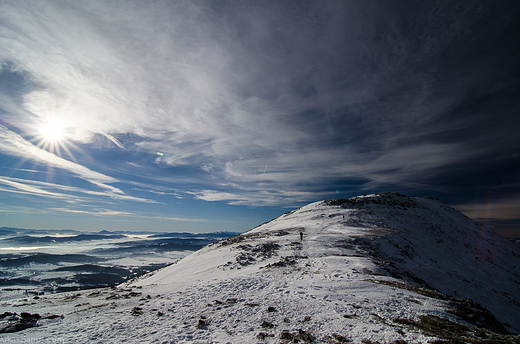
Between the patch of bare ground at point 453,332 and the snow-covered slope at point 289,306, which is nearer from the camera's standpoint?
the patch of bare ground at point 453,332

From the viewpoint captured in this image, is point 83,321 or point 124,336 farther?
point 83,321

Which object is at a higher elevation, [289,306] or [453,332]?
[453,332]

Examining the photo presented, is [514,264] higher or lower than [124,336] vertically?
lower

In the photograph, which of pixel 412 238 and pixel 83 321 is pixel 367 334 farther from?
pixel 412 238

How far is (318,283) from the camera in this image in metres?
13.9

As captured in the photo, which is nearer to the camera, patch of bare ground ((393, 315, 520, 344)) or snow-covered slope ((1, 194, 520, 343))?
patch of bare ground ((393, 315, 520, 344))

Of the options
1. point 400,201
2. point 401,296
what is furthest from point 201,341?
point 400,201

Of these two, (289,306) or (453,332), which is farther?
(289,306)

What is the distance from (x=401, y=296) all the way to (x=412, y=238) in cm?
3055

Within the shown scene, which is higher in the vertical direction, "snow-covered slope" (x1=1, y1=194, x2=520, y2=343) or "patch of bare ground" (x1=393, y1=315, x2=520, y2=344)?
"patch of bare ground" (x1=393, y1=315, x2=520, y2=344)

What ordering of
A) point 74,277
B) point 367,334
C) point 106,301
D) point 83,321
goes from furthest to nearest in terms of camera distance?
point 74,277 < point 106,301 < point 83,321 < point 367,334

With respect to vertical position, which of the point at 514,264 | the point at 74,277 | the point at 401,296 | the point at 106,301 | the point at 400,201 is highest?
the point at 400,201

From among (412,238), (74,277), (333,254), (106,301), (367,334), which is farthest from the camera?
(74,277)

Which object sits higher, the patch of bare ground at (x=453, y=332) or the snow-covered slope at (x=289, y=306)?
the patch of bare ground at (x=453, y=332)
